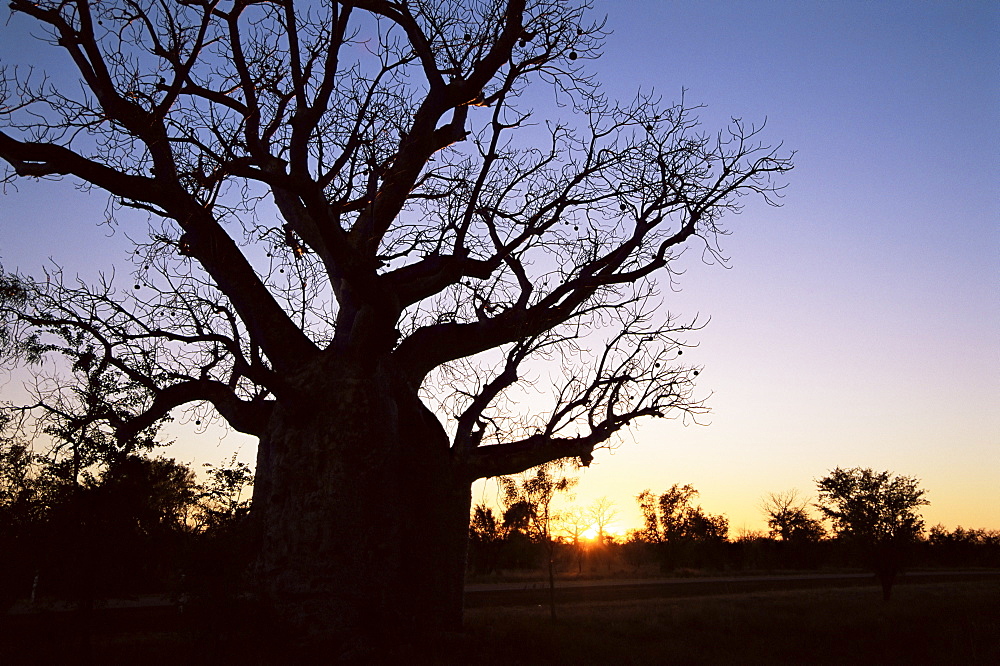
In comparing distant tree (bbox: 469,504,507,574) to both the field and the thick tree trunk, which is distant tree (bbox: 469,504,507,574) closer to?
the field

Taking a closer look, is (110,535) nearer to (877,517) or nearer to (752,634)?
(752,634)

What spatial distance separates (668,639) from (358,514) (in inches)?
248

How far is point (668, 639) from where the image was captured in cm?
1151

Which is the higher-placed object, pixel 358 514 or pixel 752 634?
pixel 358 514

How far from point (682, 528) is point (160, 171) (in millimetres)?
44851

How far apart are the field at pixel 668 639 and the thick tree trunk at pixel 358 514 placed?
14.6 inches

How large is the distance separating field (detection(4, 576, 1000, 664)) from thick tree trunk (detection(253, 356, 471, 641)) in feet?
1.22

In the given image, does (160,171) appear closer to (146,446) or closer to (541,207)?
(146,446)

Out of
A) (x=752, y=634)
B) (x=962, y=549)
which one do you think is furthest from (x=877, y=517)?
(x=962, y=549)

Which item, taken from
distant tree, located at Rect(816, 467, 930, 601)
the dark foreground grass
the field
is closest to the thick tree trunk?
the field

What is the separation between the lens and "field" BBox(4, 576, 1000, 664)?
277 inches

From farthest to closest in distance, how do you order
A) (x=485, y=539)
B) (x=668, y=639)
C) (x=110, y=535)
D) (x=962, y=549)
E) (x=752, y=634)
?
(x=962, y=549), (x=485, y=539), (x=752, y=634), (x=668, y=639), (x=110, y=535)

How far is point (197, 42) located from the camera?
705 centimetres

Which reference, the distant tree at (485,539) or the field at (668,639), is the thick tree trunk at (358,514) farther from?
the distant tree at (485,539)
